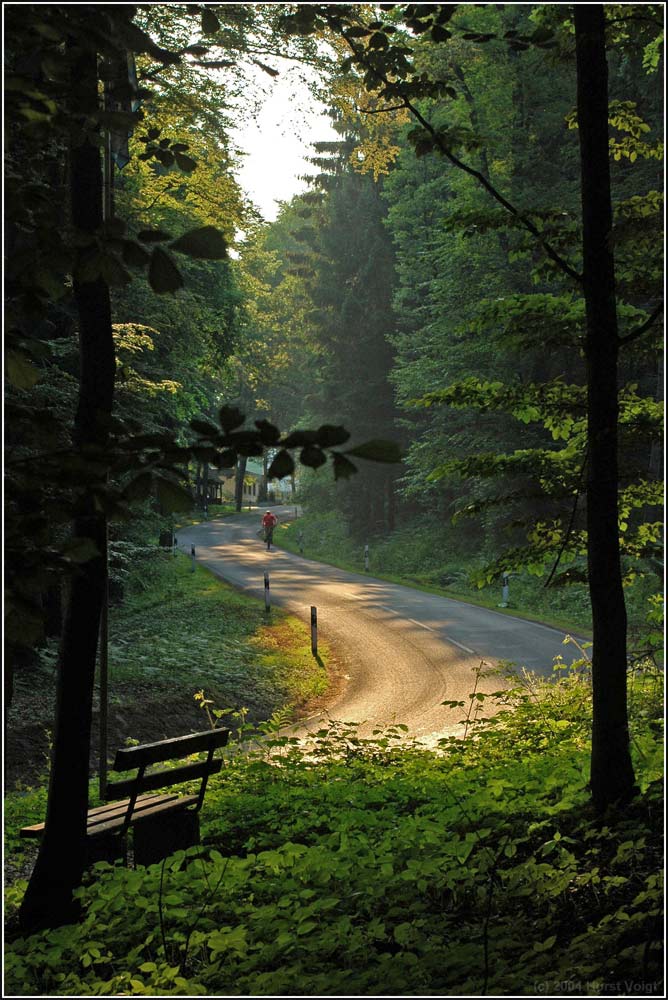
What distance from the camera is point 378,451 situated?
2518 millimetres

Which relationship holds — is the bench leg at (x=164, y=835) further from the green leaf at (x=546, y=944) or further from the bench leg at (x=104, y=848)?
the green leaf at (x=546, y=944)

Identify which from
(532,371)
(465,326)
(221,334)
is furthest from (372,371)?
(465,326)

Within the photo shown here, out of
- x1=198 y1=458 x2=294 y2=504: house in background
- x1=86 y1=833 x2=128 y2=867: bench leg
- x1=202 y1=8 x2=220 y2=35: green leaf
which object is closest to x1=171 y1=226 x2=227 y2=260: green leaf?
x1=202 y1=8 x2=220 y2=35: green leaf

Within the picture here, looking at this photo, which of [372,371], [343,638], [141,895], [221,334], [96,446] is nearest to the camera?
[96,446]

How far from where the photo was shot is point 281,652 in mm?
18578

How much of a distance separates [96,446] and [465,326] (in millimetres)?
4375

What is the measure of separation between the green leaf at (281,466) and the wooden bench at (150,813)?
4887 mm

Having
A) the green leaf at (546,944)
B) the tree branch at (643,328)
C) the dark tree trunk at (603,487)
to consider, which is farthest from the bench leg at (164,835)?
the tree branch at (643,328)

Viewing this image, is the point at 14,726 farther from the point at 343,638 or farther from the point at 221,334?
the point at 221,334

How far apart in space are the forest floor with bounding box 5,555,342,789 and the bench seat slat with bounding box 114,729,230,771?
137 centimetres

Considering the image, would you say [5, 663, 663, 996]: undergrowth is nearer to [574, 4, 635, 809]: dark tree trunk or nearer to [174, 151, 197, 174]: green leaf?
[574, 4, 635, 809]: dark tree trunk

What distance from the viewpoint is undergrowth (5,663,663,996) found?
4.18m

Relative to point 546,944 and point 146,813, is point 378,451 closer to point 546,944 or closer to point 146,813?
point 546,944

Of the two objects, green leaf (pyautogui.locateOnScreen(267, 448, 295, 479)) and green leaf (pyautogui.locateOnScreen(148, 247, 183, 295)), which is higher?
green leaf (pyautogui.locateOnScreen(148, 247, 183, 295))
